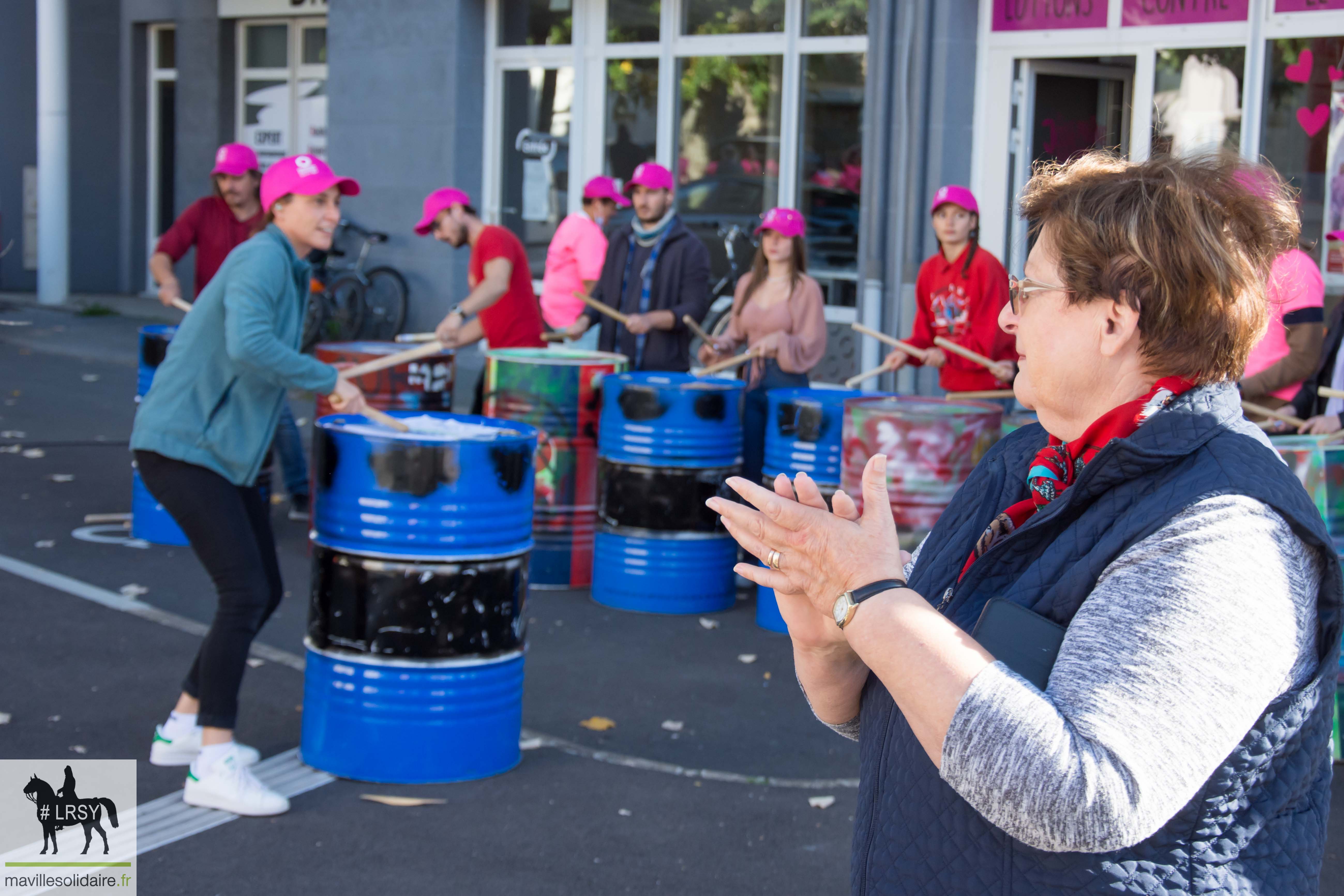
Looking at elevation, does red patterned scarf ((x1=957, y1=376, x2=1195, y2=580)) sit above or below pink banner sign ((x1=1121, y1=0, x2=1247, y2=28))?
below

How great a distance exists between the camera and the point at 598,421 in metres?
6.68

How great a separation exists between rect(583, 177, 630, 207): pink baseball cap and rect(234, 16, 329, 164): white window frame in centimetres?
823

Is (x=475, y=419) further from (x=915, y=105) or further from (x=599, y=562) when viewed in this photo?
(x=915, y=105)

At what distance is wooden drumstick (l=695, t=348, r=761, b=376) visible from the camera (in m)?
7.02

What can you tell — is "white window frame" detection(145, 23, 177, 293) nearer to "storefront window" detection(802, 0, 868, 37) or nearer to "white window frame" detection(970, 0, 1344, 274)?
"storefront window" detection(802, 0, 868, 37)

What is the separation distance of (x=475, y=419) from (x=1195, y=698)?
3.49m

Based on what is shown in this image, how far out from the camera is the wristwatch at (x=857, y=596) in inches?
63.0

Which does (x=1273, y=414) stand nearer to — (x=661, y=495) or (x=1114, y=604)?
(x=661, y=495)

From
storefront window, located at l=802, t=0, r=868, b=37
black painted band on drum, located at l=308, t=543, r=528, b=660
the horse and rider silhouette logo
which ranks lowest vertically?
the horse and rider silhouette logo

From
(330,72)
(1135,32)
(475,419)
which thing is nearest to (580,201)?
(330,72)

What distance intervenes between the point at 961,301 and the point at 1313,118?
4.12 metres

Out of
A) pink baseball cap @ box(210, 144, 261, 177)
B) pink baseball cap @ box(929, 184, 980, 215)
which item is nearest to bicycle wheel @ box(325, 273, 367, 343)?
pink baseball cap @ box(210, 144, 261, 177)

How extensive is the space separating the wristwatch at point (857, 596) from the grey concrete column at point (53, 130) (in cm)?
1642

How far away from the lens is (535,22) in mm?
13305
